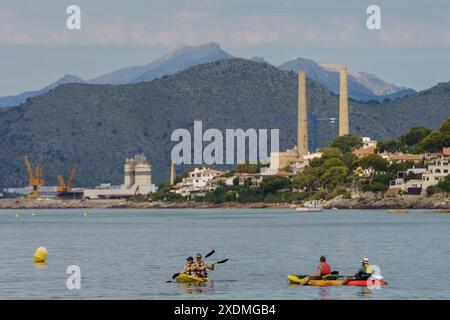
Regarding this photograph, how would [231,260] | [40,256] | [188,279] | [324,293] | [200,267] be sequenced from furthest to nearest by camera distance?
[231,260] < [40,256] < [200,267] < [188,279] < [324,293]

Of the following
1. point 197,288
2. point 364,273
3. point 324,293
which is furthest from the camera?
point 197,288

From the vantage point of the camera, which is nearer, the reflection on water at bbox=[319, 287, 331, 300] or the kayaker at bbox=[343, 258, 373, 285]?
the reflection on water at bbox=[319, 287, 331, 300]

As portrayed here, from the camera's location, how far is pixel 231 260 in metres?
107

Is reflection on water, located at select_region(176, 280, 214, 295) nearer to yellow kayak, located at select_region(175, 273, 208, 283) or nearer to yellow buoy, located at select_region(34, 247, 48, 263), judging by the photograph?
yellow kayak, located at select_region(175, 273, 208, 283)

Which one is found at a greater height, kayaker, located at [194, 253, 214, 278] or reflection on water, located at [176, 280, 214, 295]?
kayaker, located at [194, 253, 214, 278]

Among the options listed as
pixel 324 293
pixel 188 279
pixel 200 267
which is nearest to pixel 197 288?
pixel 188 279

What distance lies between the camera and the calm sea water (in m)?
78.4

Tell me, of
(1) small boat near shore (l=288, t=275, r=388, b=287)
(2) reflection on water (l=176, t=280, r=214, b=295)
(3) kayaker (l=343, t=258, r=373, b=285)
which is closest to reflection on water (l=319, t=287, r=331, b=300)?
(1) small boat near shore (l=288, t=275, r=388, b=287)

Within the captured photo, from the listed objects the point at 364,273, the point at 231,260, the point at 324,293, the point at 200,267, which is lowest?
the point at 231,260

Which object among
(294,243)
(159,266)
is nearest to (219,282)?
(159,266)

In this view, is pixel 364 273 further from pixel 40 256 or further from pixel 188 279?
pixel 40 256

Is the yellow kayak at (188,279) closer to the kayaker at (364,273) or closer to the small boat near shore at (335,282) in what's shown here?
the small boat near shore at (335,282)

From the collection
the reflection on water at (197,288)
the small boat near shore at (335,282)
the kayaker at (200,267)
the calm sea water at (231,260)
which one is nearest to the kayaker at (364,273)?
the small boat near shore at (335,282)
